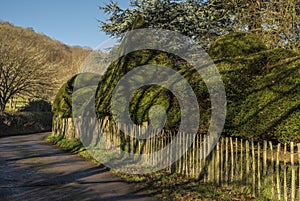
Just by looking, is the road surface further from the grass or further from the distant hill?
the distant hill

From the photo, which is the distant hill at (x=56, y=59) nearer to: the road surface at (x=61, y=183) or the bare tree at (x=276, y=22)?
the road surface at (x=61, y=183)

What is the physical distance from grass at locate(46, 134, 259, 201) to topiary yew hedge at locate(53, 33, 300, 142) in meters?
1.69

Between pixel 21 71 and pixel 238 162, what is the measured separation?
31.4 meters

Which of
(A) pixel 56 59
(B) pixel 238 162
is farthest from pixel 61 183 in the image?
(A) pixel 56 59

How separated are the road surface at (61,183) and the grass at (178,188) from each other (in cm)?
33

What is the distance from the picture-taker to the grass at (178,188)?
265 inches

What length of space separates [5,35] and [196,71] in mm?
33499

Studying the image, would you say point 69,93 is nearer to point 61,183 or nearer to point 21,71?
point 21,71

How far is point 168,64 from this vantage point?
44.5 ft

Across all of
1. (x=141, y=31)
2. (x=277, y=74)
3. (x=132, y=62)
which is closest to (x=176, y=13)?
(x=141, y=31)

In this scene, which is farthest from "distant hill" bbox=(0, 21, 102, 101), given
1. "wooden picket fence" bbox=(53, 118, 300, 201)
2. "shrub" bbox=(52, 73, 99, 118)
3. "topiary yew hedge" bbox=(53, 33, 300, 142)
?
"wooden picket fence" bbox=(53, 118, 300, 201)

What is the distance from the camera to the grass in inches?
265

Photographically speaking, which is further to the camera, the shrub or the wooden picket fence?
the shrub

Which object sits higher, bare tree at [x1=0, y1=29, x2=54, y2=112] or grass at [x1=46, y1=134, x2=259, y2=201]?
bare tree at [x1=0, y1=29, x2=54, y2=112]
